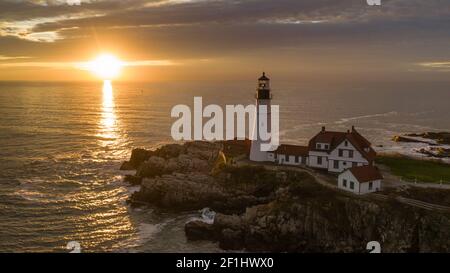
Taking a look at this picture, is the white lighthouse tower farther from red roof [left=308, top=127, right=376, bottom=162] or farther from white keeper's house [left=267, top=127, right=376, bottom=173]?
red roof [left=308, top=127, right=376, bottom=162]

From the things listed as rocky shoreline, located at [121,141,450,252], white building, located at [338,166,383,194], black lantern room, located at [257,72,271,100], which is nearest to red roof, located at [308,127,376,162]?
rocky shoreline, located at [121,141,450,252]

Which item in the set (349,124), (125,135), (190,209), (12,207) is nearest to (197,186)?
(190,209)

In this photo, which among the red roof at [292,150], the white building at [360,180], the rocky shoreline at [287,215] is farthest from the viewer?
the red roof at [292,150]

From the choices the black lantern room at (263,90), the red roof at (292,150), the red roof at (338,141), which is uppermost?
the black lantern room at (263,90)

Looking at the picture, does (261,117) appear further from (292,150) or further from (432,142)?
(432,142)

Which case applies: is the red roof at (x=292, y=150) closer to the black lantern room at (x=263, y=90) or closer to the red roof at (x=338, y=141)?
the red roof at (x=338, y=141)

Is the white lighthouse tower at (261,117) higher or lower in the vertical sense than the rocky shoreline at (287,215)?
higher

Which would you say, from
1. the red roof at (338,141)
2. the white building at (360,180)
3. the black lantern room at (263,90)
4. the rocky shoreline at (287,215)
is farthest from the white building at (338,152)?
the black lantern room at (263,90)
